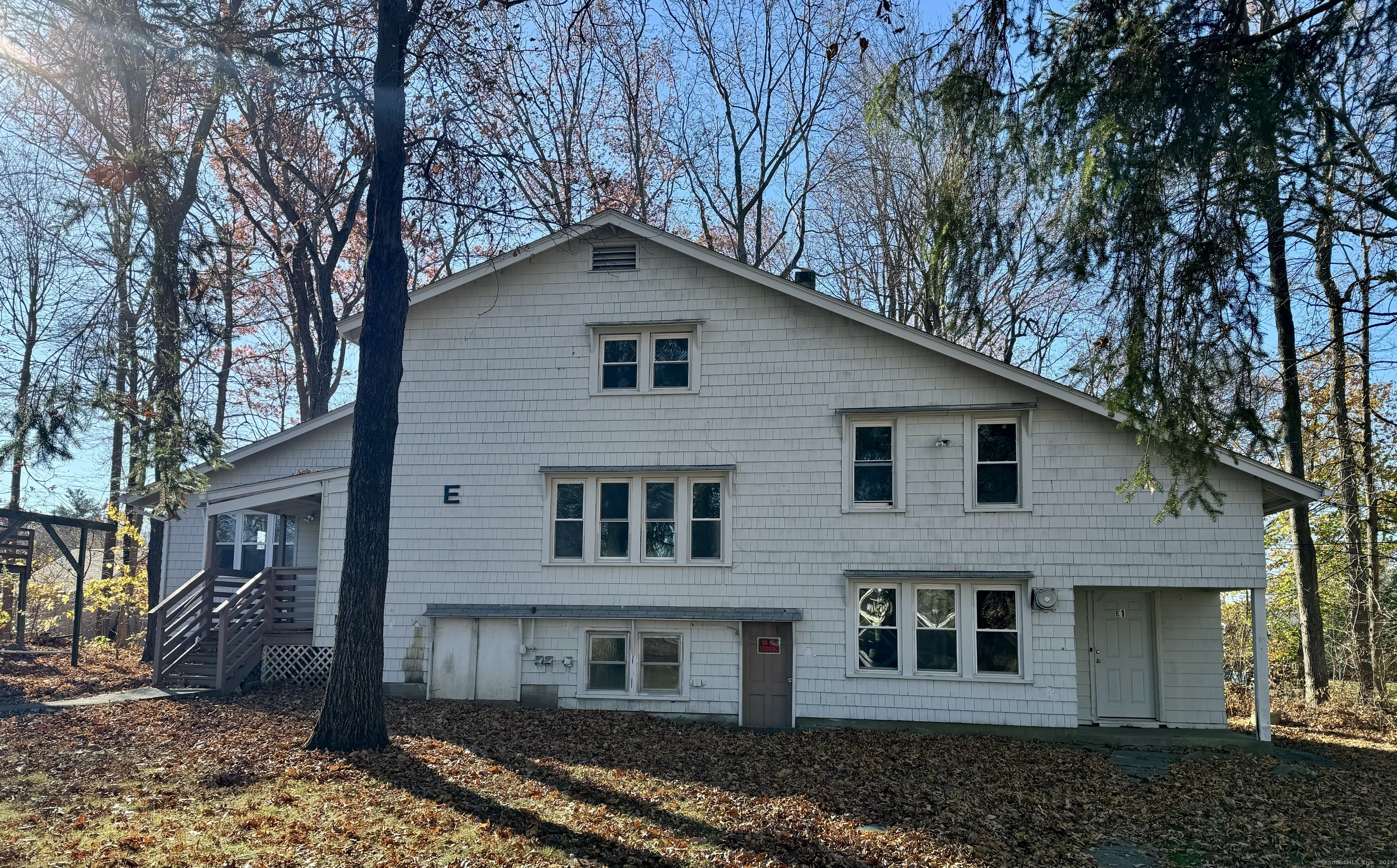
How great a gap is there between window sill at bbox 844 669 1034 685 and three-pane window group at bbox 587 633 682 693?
275 centimetres

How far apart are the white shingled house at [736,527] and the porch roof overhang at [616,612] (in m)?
0.05

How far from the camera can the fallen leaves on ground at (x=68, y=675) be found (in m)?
15.4

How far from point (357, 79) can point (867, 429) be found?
9.02m

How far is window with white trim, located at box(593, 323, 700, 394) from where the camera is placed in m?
16.2

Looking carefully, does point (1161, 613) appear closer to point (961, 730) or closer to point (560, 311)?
point (961, 730)

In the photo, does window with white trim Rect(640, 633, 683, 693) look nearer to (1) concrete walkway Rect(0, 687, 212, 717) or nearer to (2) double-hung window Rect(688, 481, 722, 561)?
(2) double-hung window Rect(688, 481, 722, 561)

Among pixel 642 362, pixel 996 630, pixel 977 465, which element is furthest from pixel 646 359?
pixel 996 630

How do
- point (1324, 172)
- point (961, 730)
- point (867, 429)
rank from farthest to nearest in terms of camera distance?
point (867, 429)
point (961, 730)
point (1324, 172)

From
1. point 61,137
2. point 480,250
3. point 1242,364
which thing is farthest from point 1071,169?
point 480,250

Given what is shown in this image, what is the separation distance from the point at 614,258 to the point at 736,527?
16.6 feet

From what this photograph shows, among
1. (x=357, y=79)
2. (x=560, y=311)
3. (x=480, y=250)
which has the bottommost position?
(x=560, y=311)

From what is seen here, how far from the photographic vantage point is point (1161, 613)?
1600 centimetres

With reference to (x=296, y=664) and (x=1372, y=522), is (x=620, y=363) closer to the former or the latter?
(x=296, y=664)

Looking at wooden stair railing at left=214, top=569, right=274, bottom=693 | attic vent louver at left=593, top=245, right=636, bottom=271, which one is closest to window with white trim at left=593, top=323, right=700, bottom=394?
attic vent louver at left=593, top=245, right=636, bottom=271
